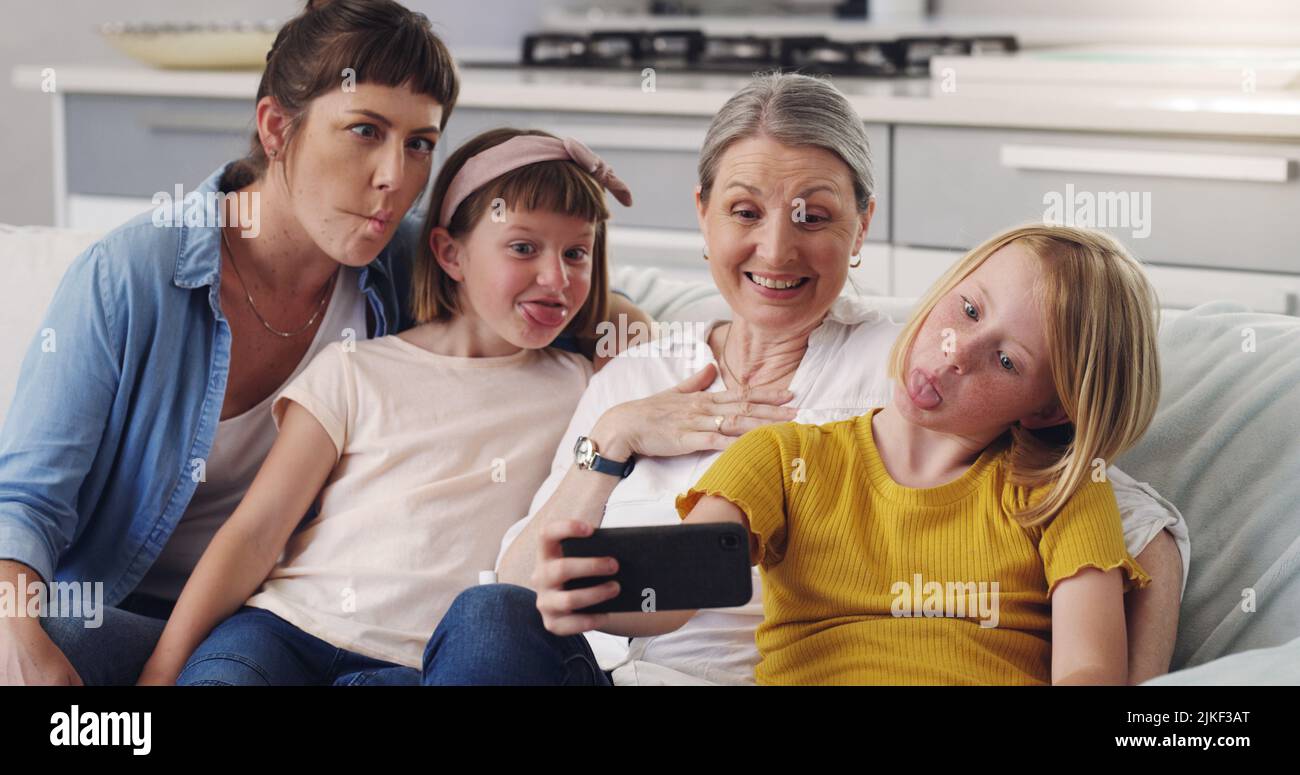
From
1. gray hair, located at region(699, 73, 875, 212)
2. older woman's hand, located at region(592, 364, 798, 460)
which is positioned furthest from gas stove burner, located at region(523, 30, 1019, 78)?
older woman's hand, located at region(592, 364, 798, 460)

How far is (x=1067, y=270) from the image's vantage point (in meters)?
1.19

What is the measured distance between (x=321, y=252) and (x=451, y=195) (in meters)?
0.16

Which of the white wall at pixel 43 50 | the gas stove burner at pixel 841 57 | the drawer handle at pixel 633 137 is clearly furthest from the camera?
the white wall at pixel 43 50

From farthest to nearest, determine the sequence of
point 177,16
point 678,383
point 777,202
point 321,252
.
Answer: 1. point 177,16
2. point 321,252
3. point 678,383
4. point 777,202

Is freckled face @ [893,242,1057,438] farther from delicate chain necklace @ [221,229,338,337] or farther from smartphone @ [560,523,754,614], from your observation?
delicate chain necklace @ [221,229,338,337]

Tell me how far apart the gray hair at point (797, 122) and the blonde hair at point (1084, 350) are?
19cm

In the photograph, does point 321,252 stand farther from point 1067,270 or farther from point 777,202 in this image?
point 1067,270

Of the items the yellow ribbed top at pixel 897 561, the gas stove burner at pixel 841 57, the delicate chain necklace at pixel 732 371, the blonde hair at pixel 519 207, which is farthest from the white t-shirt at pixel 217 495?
the gas stove burner at pixel 841 57

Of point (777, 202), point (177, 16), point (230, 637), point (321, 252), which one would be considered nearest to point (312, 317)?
A: point (321, 252)

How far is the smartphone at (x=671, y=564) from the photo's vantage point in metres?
1.11

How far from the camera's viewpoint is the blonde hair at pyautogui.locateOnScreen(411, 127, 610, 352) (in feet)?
4.98

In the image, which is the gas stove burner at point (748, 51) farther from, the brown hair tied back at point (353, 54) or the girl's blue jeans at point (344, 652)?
the girl's blue jeans at point (344, 652)

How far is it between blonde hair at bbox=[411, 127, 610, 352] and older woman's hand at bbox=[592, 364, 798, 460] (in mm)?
229
